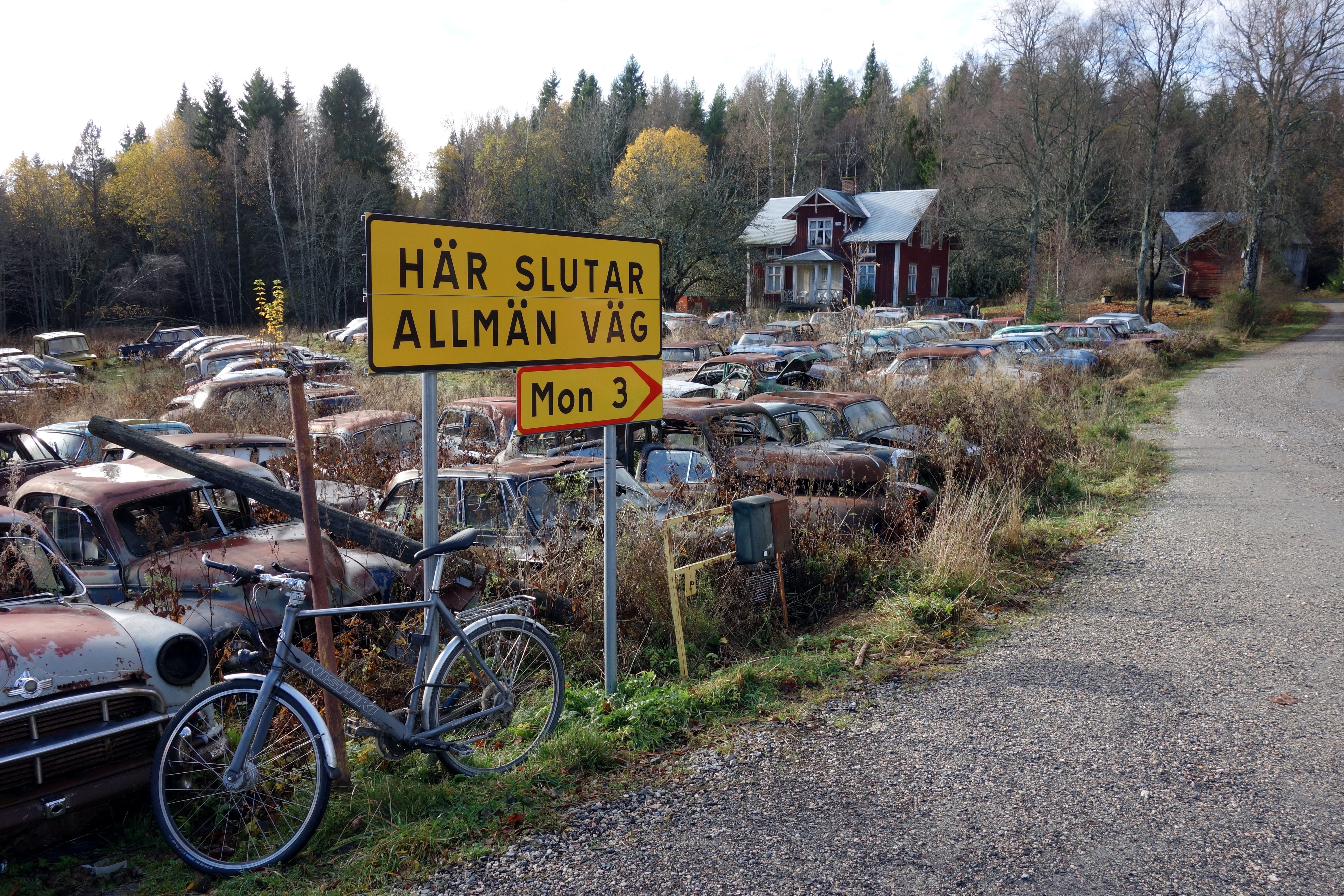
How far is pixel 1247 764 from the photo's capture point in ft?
14.4

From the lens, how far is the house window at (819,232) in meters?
57.7

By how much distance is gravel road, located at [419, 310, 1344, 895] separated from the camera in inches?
139

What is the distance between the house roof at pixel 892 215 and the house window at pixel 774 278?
504 centimetres

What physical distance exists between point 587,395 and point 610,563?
101 cm

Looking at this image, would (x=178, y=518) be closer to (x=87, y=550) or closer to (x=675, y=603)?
(x=87, y=550)

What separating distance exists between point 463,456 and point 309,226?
5000 centimetres

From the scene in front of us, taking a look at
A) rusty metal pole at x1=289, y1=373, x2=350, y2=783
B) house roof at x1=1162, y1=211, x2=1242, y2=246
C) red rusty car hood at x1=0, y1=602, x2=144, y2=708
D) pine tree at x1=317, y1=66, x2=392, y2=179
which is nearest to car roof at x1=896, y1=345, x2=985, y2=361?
rusty metal pole at x1=289, y1=373, x2=350, y2=783

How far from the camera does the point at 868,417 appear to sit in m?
11.6

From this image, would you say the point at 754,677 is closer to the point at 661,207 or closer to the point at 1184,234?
the point at 661,207

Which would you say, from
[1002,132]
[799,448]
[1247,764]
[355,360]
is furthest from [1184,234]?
[1247,764]

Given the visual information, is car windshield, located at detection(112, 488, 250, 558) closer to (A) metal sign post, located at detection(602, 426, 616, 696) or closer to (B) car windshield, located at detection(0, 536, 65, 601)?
(B) car windshield, located at detection(0, 536, 65, 601)

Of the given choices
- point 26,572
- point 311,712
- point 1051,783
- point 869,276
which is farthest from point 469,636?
point 869,276

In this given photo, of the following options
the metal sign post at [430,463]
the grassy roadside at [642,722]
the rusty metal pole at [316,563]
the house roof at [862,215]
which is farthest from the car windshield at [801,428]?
the house roof at [862,215]

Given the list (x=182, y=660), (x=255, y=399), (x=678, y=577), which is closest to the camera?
(x=182, y=660)
